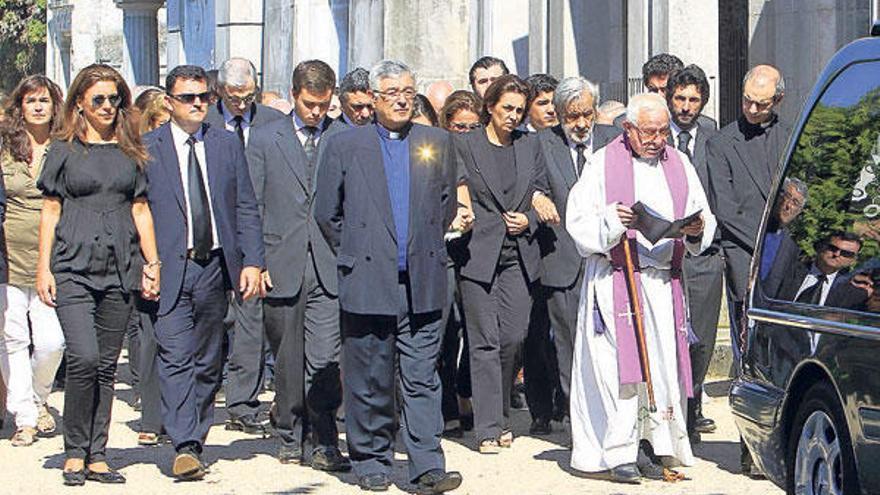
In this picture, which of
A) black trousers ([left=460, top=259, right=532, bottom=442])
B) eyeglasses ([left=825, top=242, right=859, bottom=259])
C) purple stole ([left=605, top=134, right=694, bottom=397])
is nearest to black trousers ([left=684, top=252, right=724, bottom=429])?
black trousers ([left=460, top=259, right=532, bottom=442])

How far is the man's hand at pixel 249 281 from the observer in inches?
441

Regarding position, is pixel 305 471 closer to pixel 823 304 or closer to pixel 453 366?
pixel 453 366

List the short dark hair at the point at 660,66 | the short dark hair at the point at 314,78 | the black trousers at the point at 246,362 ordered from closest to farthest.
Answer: the short dark hair at the point at 314,78 < the black trousers at the point at 246,362 < the short dark hair at the point at 660,66

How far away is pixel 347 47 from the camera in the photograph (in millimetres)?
26266

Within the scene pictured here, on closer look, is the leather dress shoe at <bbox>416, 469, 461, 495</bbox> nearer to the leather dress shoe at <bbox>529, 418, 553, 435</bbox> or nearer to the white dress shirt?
the white dress shirt

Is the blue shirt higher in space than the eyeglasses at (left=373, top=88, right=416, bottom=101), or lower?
lower

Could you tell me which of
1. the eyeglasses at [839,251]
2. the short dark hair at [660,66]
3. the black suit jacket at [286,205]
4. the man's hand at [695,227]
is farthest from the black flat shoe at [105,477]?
the short dark hair at [660,66]

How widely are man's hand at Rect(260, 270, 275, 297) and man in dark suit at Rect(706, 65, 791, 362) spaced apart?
2337mm

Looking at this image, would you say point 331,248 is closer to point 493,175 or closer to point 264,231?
point 264,231

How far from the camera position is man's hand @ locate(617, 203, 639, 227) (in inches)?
433

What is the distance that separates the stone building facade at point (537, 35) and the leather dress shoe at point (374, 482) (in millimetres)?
8130

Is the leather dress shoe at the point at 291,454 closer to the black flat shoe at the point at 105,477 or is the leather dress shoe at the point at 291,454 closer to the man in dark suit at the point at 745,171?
the black flat shoe at the point at 105,477

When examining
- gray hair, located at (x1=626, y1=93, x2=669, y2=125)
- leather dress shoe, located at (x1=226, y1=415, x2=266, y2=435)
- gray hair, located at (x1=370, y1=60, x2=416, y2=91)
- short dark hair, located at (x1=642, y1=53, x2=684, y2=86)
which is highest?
short dark hair, located at (x1=642, y1=53, x2=684, y2=86)

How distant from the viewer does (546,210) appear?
1223 centimetres
